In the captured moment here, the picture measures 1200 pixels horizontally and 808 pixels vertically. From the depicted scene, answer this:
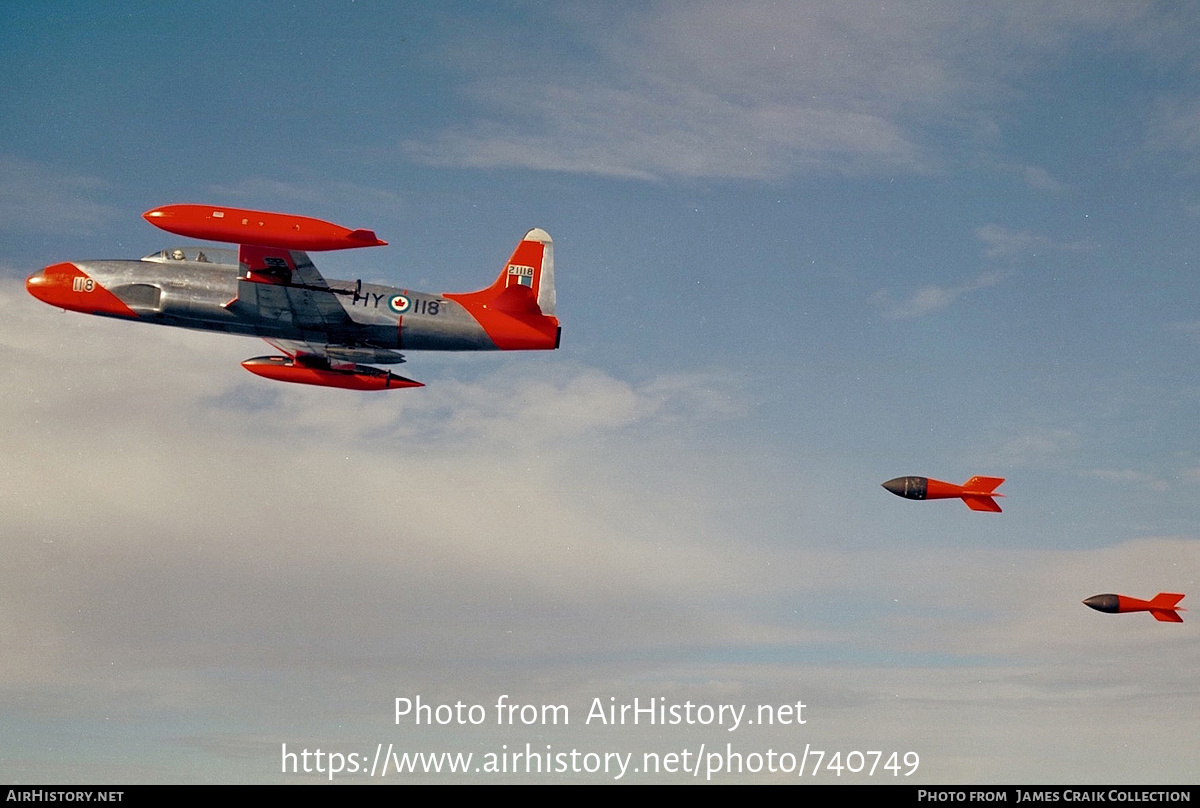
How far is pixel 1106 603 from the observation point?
7344 cm

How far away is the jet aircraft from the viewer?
58.8 metres

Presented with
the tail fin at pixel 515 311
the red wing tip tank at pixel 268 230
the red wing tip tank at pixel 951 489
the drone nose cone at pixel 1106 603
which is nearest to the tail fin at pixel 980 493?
the red wing tip tank at pixel 951 489

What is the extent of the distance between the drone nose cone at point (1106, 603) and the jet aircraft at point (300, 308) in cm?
4018

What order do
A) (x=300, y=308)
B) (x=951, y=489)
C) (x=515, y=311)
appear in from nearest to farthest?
(x=300, y=308), (x=515, y=311), (x=951, y=489)

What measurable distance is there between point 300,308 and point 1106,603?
54139 mm

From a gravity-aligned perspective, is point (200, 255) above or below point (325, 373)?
Result: above

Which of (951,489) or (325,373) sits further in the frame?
(951,489)

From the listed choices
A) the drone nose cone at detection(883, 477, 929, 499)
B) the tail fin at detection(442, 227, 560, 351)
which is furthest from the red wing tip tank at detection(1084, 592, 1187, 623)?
the tail fin at detection(442, 227, 560, 351)

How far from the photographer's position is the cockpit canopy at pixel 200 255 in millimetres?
59500

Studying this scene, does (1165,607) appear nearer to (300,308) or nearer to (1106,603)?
(1106,603)

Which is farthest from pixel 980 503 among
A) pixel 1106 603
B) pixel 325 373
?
pixel 325 373

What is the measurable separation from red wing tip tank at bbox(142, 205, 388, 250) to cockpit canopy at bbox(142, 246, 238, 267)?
26.4 feet

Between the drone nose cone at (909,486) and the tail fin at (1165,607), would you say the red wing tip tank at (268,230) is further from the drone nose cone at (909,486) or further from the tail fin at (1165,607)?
the tail fin at (1165,607)
